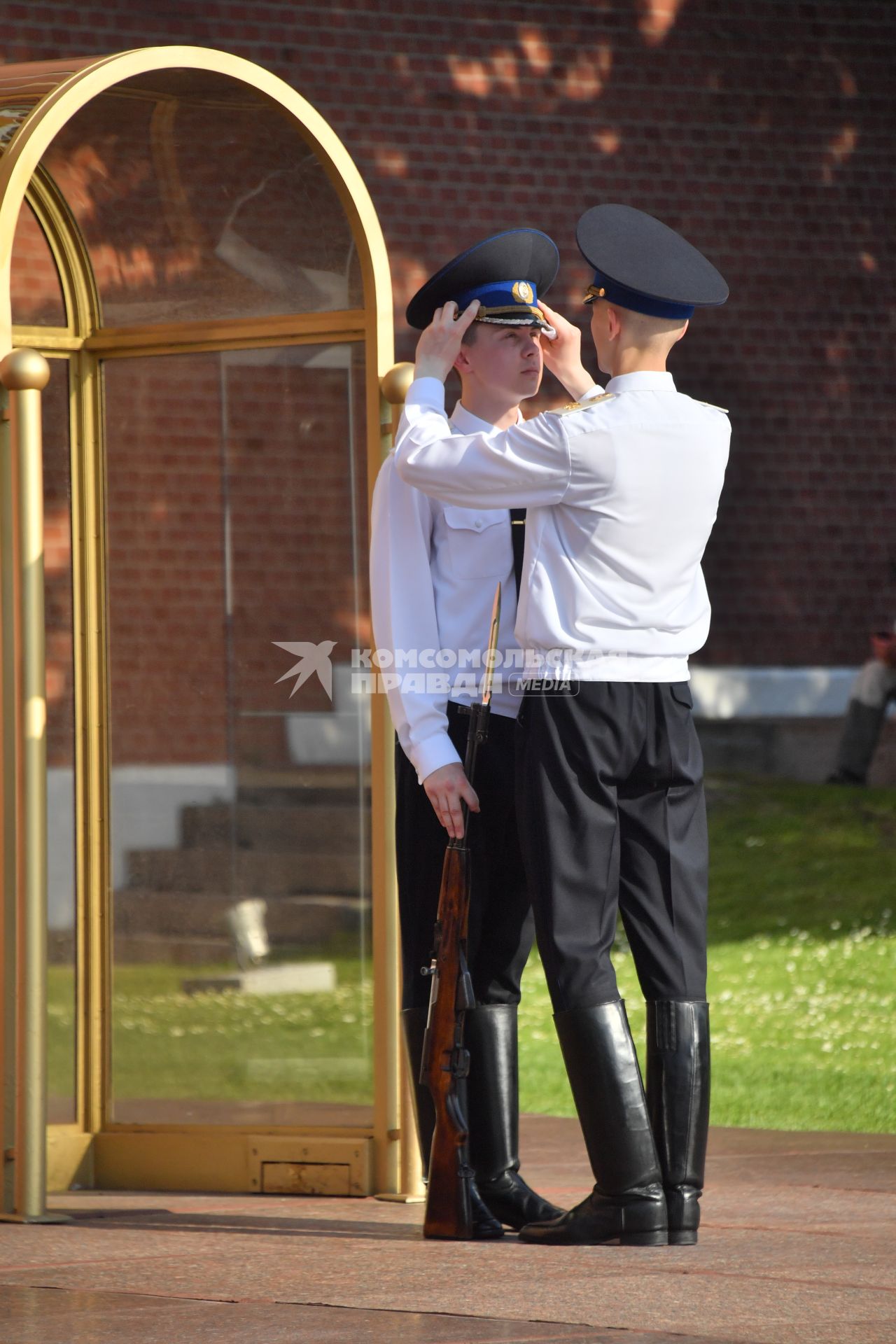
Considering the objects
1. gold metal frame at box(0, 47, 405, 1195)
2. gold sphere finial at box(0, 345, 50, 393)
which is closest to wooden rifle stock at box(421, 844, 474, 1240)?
gold metal frame at box(0, 47, 405, 1195)

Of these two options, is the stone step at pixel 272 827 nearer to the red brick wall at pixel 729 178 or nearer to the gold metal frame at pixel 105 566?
the gold metal frame at pixel 105 566

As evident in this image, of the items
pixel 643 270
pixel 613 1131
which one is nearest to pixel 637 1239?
pixel 613 1131

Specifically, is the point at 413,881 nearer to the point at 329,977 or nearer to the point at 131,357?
the point at 329,977

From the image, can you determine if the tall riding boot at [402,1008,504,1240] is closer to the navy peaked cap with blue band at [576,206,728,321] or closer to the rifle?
the rifle

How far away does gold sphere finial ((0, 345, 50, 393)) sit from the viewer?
3824 millimetres

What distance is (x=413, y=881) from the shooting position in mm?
3678

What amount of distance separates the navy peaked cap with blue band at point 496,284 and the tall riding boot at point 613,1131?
1279 mm

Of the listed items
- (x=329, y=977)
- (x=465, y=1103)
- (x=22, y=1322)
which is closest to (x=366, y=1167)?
(x=329, y=977)

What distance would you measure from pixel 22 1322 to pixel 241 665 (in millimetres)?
1861

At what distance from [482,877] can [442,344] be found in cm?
98

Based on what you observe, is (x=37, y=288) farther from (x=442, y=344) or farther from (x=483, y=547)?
(x=483, y=547)

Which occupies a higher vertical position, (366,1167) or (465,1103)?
(465,1103)

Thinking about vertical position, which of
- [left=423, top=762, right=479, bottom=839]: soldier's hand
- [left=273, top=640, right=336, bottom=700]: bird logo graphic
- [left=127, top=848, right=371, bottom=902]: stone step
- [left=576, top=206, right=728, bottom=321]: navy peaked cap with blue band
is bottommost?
[left=127, top=848, right=371, bottom=902]: stone step

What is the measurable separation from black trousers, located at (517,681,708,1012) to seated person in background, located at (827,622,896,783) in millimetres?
7661
